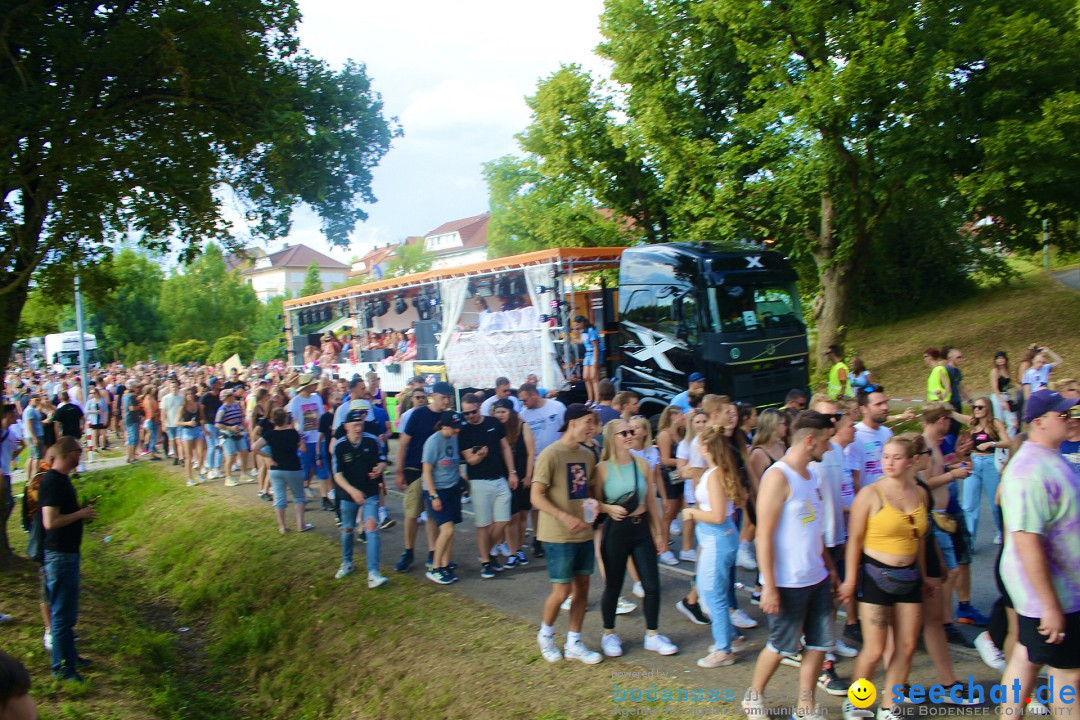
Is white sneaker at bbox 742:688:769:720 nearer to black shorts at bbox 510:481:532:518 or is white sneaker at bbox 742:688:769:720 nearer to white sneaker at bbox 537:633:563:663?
white sneaker at bbox 537:633:563:663

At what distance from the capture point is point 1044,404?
3996 millimetres

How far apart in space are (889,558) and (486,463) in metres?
4.28

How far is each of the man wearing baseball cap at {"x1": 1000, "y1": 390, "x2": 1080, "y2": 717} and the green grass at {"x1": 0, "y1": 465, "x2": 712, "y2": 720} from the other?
8.22 ft

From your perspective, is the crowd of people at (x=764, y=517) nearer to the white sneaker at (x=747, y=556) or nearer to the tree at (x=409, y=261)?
the white sneaker at (x=747, y=556)

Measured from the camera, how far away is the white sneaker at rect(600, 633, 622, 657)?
5855mm

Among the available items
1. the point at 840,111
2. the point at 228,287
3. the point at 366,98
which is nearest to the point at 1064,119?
the point at 840,111

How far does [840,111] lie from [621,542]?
12.8m

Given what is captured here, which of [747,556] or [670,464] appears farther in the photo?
[670,464]

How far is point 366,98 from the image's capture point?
10070 mm

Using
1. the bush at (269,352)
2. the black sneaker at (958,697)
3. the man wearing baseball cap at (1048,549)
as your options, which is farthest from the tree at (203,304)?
the man wearing baseball cap at (1048,549)

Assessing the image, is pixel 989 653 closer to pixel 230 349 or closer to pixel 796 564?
pixel 796 564

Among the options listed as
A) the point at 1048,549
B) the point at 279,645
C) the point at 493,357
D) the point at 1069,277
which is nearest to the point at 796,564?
the point at 1048,549

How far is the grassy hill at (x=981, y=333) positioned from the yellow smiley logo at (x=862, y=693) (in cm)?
1385

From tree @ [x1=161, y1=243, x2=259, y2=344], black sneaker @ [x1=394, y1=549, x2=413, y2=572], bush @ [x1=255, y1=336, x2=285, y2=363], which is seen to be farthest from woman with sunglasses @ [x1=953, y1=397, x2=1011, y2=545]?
tree @ [x1=161, y1=243, x2=259, y2=344]
